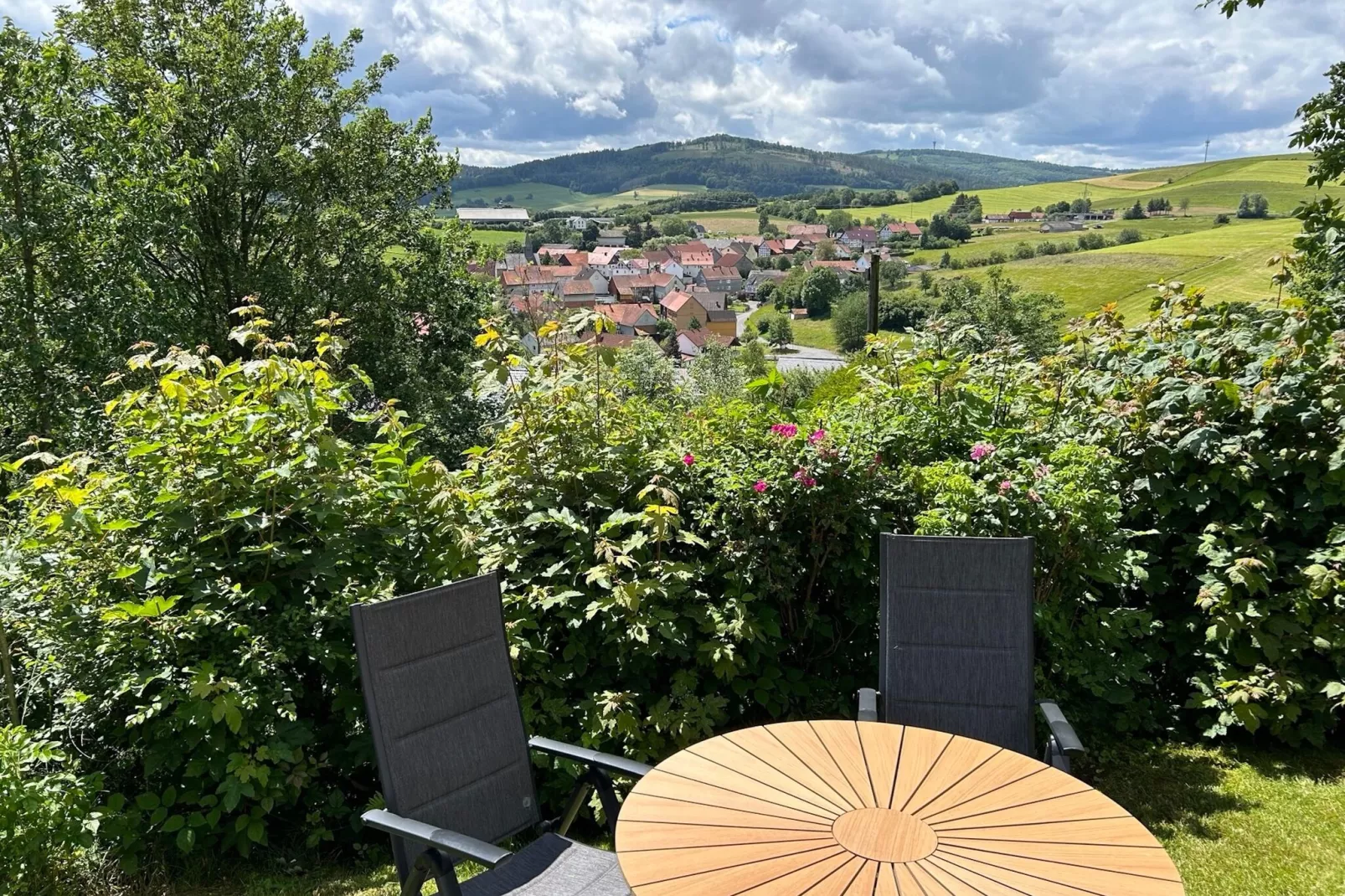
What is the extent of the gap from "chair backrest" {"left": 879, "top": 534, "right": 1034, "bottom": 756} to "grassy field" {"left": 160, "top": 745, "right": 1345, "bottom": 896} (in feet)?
2.64

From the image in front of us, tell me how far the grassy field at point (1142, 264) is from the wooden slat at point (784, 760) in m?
41.3

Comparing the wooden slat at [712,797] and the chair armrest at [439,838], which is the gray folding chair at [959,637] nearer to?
the wooden slat at [712,797]

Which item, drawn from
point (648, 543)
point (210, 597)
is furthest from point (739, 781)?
point (210, 597)

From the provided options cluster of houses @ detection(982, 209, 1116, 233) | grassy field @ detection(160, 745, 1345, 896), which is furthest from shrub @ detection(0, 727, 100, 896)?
cluster of houses @ detection(982, 209, 1116, 233)

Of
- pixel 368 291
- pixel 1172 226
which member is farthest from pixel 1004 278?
pixel 368 291

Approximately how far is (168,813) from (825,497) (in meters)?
2.41

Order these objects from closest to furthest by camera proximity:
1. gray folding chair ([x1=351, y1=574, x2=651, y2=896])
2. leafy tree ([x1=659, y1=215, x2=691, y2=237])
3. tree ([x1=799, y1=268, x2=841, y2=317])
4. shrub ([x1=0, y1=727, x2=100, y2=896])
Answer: gray folding chair ([x1=351, y1=574, x2=651, y2=896]), shrub ([x1=0, y1=727, x2=100, y2=896]), tree ([x1=799, y1=268, x2=841, y2=317]), leafy tree ([x1=659, y1=215, x2=691, y2=237])

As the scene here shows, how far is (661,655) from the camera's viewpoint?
3.14 metres

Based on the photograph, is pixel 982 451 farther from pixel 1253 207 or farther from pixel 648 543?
pixel 1253 207

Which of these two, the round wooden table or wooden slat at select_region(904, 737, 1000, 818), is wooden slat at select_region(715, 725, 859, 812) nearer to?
the round wooden table

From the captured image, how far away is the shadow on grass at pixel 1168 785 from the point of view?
291cm

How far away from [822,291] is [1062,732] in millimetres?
60072

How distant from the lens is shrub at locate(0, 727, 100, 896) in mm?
2208

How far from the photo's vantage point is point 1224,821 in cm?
288
